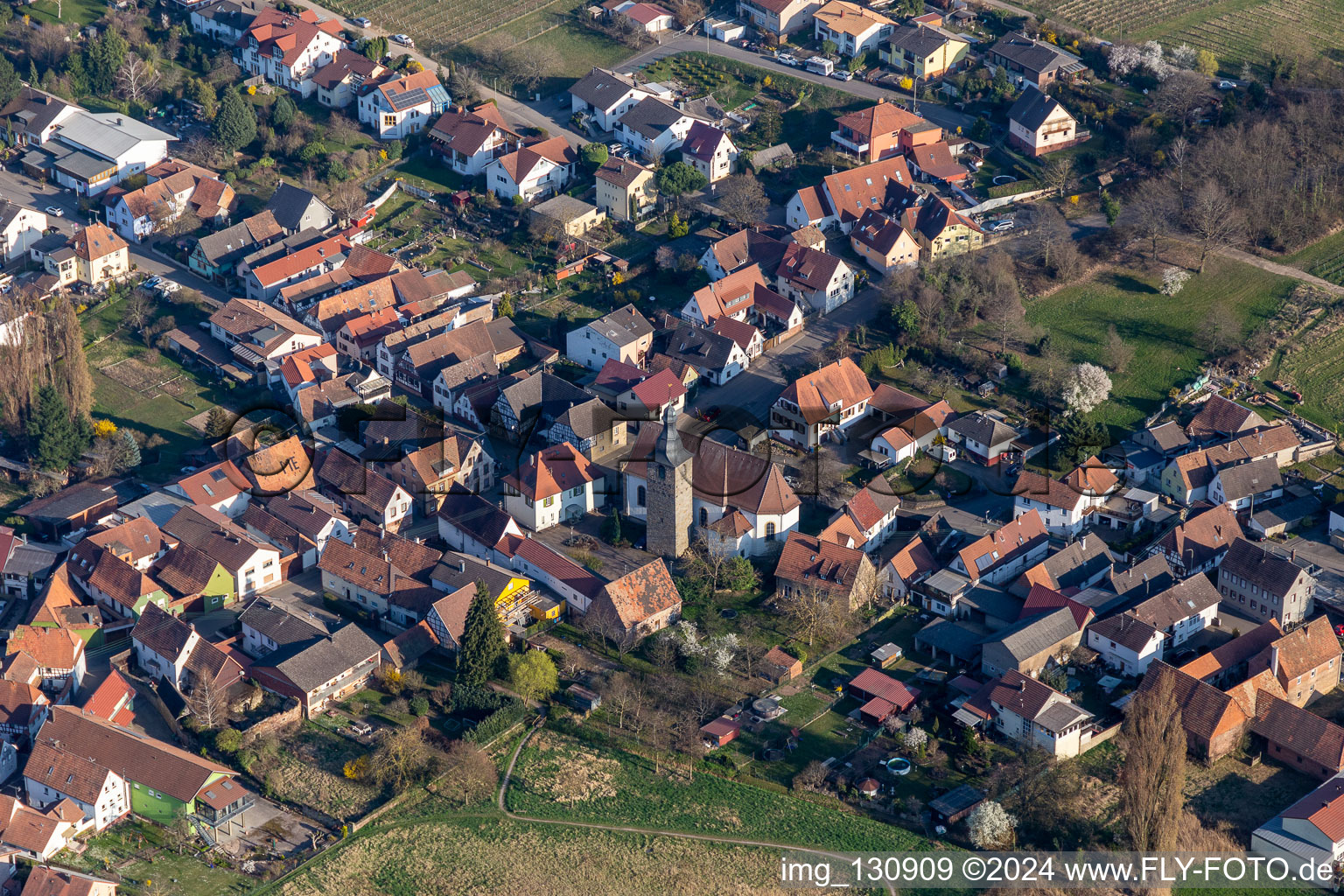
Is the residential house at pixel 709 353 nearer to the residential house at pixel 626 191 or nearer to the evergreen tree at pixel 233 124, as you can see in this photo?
the residential house at pixel 626 191

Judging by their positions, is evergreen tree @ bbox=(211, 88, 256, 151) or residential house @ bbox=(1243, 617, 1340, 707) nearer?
residential house @ bbox=(1243, 617, 1340, 707)

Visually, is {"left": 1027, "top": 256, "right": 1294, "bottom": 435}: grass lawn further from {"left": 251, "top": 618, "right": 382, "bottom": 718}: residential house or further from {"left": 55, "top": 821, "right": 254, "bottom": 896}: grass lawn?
{"left": 55, "top": 821, "right": 254, "bottom": 896}: grass lawn

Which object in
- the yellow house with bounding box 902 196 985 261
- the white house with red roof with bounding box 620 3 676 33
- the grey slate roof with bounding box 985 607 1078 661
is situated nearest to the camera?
the grey slate roof with bounding box 985 607 1078 661

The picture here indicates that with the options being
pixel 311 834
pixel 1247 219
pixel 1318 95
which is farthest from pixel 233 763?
pixel 1318 95

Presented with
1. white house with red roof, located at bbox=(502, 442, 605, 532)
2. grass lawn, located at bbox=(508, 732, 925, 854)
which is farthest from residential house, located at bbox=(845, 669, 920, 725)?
white house with red roof, located at bbox=(502, 442, 605, 532)

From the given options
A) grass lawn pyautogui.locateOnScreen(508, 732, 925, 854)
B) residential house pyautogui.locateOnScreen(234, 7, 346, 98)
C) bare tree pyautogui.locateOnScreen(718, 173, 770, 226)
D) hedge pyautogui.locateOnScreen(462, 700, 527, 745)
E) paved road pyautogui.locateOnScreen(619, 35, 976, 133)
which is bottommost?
grass lawn pyautogui.locateOnScreen(508, 732, 925, 854)

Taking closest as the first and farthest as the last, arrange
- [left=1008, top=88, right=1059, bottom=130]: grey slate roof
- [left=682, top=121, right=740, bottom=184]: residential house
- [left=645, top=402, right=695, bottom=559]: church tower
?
[left=645, top=402, right=695, bottom=559]: church tower
[left=682, top=121, right=740, bottom=184]: residential house
[left=1008, top=88, right=1059, bottom=130]: grey slate roof

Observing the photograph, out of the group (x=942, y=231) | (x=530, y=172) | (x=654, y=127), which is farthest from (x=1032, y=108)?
(x=530, y=172)
